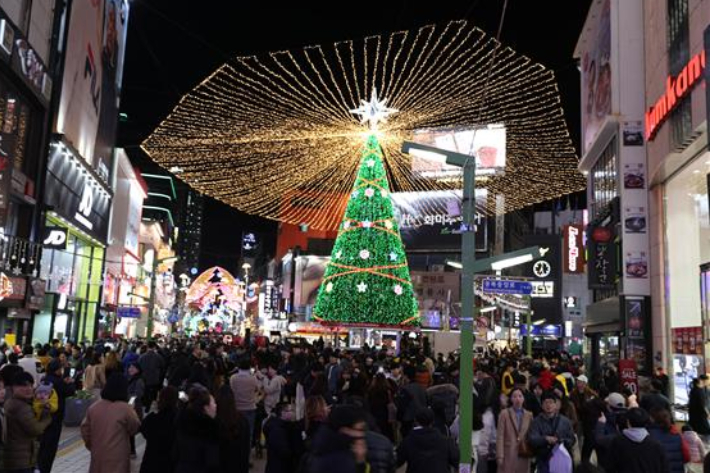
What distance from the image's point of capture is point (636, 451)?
572 cm

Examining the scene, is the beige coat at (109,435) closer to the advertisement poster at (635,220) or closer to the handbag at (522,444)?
the handbag at (522,444)

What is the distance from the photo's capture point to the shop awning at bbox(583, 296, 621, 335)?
82.2 feet

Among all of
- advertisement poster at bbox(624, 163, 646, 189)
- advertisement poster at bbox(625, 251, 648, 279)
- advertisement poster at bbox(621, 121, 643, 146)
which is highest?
advertisement poster at bbox(621, 121, 643, 146)

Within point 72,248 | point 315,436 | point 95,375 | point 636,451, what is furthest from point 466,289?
point 72,248

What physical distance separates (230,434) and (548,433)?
322cm

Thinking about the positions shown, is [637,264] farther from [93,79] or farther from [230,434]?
[93,79]

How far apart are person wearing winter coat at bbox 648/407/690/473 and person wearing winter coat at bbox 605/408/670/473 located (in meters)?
0.45

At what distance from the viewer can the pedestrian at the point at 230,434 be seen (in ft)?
21.4

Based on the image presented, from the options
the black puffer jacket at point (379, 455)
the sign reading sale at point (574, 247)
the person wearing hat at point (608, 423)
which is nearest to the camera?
the black puffer jacket at point (379, 455)

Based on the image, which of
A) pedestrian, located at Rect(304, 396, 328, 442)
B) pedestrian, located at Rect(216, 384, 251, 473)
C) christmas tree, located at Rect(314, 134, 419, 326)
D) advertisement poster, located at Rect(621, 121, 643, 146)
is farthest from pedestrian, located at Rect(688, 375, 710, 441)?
christmas tree, located at Rect(314, 134, 419, 326)

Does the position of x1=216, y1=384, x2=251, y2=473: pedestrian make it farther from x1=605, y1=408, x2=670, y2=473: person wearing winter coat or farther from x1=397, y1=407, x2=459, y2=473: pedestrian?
x1=605, y1=408, x2=670, y2=473: person wearing winter coat

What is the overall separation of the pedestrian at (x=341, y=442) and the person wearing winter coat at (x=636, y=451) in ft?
8.34

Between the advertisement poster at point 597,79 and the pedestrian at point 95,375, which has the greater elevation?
the advertisement poster at point 597,79

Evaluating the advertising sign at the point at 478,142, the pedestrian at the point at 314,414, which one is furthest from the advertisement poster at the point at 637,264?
the advertising sign at the point at 478,142
